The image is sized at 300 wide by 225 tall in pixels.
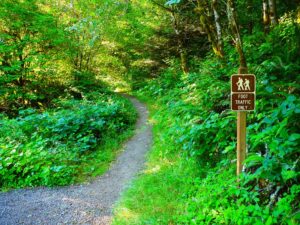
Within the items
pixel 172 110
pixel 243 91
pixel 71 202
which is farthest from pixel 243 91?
pixel 172 110

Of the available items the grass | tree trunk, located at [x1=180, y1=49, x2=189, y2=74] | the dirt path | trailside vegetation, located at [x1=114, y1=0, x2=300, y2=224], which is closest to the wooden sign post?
trailside vegetation, located at [x1=114, y1=0, x2=300, y2=224]

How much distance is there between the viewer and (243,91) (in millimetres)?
3188

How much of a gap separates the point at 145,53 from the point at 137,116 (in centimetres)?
742

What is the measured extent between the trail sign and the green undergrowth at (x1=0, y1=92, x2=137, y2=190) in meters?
4.36

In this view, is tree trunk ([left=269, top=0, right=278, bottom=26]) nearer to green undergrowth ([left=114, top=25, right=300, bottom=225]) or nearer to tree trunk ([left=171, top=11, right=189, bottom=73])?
green undergrowth ([left=114, top=25, right=300, bottom=225])

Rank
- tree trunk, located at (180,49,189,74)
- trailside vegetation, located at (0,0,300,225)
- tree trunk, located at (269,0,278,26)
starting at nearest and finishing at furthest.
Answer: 1. trailside vegetation, located at (0,0,300,225)
2. tree trunk, located at (269,0,278,26)
3. tree trunk, located at (180,49,189,74)

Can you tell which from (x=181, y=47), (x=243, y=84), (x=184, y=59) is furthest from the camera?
(x=181, y=47)

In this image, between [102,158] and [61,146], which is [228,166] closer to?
[102,158]

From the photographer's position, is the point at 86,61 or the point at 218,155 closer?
the point at 218,155

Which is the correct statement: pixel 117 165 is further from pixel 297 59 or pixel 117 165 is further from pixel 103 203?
pixel 297 59

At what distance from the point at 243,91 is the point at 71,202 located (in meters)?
3.92

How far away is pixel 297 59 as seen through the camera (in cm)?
666

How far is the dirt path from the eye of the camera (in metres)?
4.61

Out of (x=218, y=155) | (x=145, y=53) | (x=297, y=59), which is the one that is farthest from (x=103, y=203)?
(x=145, y=53)
